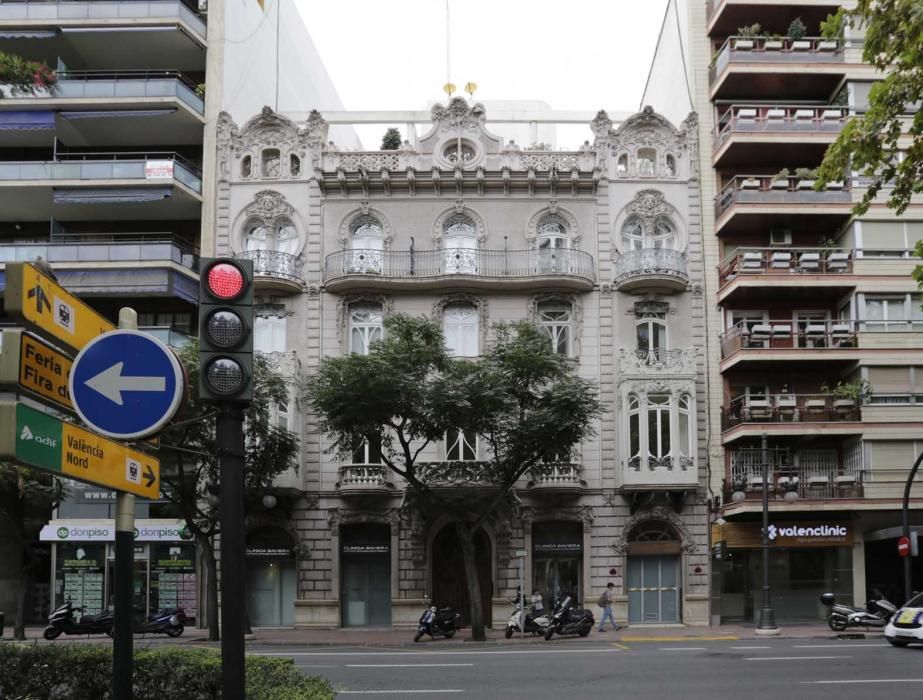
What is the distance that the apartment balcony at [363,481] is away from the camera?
111 ft

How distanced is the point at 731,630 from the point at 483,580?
8.00 metres

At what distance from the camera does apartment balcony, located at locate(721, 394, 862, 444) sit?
33.7 meters

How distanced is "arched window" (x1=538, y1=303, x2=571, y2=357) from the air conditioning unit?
25.1 ft

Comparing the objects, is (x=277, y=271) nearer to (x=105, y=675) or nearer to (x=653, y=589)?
(x=653, y=589)

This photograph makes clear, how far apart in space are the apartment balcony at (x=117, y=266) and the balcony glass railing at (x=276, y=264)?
2.36 m

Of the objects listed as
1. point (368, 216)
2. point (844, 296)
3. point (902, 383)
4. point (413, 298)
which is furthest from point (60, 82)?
point (902, 383)

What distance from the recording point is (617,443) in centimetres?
3484

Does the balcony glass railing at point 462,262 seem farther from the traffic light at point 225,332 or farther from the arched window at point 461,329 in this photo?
the traffic light at point 225,332

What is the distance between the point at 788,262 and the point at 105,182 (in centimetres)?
2338

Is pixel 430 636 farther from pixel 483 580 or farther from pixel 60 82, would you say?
pixel 60 82

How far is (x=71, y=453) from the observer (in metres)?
6.38

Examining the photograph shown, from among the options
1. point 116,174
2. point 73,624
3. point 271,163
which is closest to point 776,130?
point 271,163

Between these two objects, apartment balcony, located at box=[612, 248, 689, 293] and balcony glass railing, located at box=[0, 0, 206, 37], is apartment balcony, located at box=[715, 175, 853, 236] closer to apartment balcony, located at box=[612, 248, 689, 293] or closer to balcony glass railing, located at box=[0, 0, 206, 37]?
apartment balcony, located at box=[612, 248, 689, 293]

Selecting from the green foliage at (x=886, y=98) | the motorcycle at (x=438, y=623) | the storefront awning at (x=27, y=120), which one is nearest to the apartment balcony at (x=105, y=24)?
the storefront awning at (x=27, y=120)
